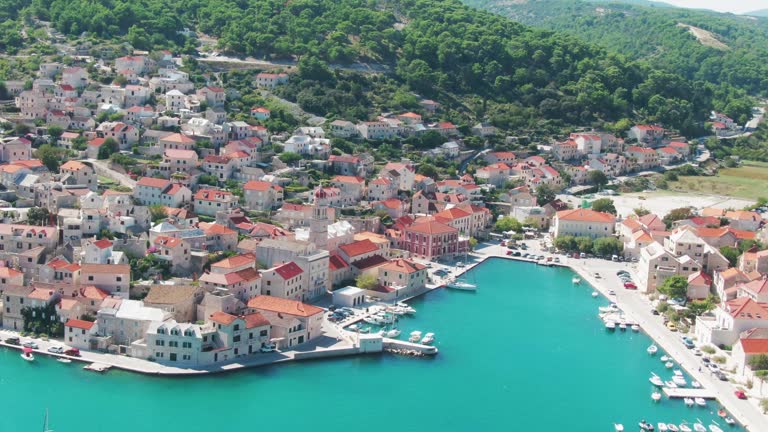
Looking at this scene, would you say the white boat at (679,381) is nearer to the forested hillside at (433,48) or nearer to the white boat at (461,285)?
the white boat at (461,285)

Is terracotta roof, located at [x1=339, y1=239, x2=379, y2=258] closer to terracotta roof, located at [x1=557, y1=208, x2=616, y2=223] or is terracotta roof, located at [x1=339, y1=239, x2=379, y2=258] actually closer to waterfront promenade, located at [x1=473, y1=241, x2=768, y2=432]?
waterfront promenade, located at [x1=473, y1=241, x2=768, y2=432]

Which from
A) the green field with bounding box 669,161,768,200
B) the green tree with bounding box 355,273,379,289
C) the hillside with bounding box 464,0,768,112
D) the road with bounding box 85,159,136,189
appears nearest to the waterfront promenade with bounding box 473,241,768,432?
the green tree with bounding box 355,273,379,289

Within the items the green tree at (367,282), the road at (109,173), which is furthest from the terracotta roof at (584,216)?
the road at (109,173)

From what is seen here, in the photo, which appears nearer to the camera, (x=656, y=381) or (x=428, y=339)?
(x=656, y=381)

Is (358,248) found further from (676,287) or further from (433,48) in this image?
(433,48)

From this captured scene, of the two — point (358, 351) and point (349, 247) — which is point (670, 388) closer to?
point (358, 351)

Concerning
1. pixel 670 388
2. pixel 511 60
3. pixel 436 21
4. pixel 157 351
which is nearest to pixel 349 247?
pixel 157 351

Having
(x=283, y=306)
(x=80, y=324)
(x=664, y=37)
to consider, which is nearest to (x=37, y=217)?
(x=80, y=324)
